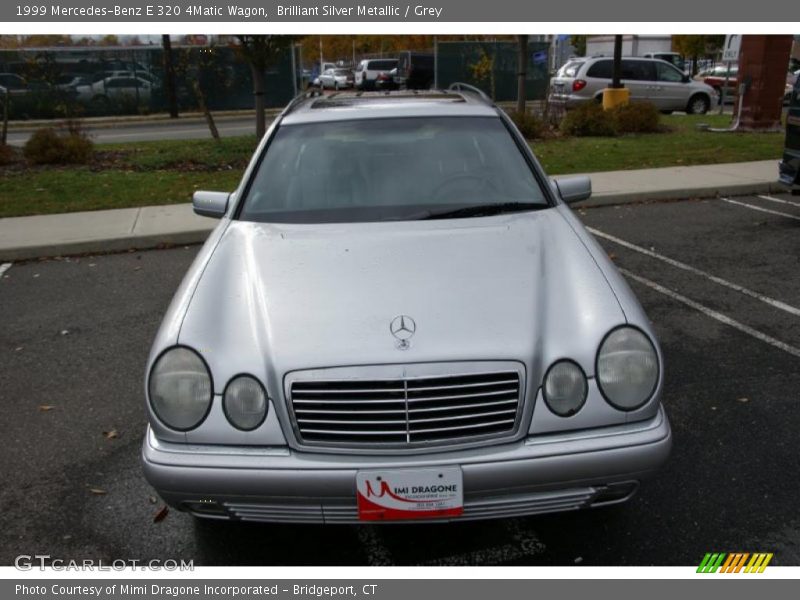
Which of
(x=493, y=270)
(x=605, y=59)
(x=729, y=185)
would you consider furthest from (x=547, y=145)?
(x=493, y=270)

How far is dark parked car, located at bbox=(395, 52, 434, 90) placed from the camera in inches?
1179

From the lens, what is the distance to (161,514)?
3.12 meters

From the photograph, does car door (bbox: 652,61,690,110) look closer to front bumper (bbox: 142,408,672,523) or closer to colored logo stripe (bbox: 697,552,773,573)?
colored logo stripe (bbox: 697,552,773,573)

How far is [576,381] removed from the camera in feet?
8.37

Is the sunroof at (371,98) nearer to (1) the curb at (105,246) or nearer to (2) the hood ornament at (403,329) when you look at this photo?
(2) the hood ornament at (403,329)

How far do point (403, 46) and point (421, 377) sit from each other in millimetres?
51299

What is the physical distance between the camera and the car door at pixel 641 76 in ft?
69.8

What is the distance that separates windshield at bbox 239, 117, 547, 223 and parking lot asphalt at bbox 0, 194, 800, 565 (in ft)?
4.60

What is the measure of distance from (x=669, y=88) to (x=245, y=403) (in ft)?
71.5

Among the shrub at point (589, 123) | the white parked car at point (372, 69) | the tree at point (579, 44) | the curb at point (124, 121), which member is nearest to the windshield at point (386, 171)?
the shrub at point (589, 123)

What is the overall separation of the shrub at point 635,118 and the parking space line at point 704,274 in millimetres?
8205

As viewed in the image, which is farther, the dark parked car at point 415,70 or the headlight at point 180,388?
the dark parked car at point 415,70

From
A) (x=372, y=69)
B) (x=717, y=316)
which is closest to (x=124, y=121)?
(x=372, y=69)

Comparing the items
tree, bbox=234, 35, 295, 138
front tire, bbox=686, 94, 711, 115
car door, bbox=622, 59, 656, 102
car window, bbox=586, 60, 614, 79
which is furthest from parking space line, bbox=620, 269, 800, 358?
front tire, bbox=686, 94, 711, 115
